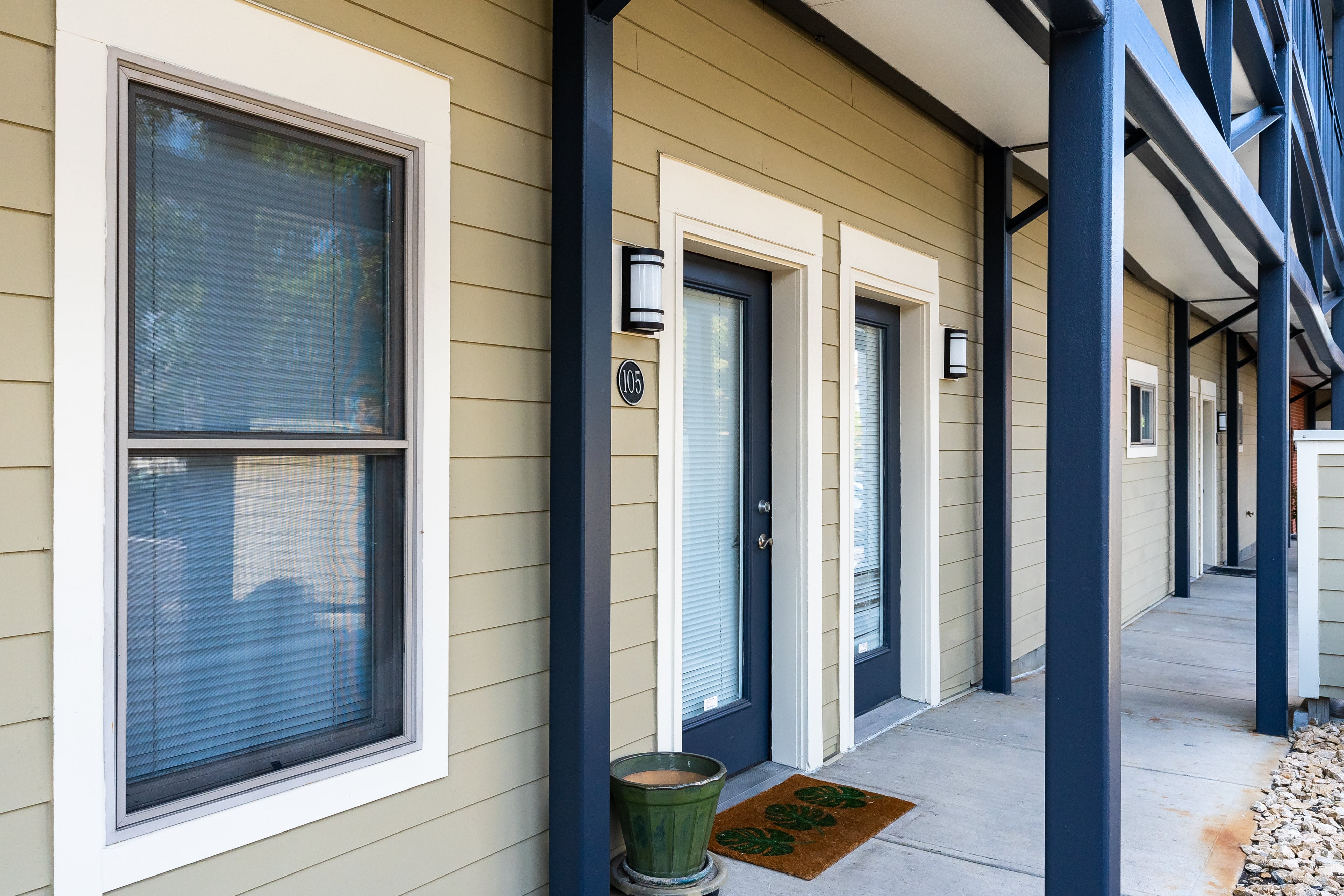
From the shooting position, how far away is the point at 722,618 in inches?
141

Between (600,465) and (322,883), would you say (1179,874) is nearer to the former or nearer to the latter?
(600,465)

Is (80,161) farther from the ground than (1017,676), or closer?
farther from the ground

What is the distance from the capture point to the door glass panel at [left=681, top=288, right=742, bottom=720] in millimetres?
3402

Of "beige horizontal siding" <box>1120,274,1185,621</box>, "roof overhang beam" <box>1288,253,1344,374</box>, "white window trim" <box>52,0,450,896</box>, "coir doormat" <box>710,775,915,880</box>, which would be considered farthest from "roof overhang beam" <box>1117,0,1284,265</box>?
"beige horizontal siding" <box>1120,274,1185,621</box>

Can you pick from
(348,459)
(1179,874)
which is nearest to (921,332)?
(1179,874)

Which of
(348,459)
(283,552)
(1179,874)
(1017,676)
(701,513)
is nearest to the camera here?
(283,552)

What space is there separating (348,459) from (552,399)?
0.56 meters

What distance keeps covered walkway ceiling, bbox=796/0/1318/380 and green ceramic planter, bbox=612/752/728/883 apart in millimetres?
1955

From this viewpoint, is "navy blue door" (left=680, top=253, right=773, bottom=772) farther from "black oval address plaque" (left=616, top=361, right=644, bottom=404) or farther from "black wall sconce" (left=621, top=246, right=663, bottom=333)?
"black wall sconce" (left=621, top=246, right=663, bottom=333)

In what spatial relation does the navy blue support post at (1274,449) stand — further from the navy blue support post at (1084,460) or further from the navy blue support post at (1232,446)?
the navy blue support post at (1232,446)

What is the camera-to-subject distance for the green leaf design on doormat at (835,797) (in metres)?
3.34

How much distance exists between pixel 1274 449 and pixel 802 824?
9.88 ft

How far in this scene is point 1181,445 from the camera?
29.2 feet

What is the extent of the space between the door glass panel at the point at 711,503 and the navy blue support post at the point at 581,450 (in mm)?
844
